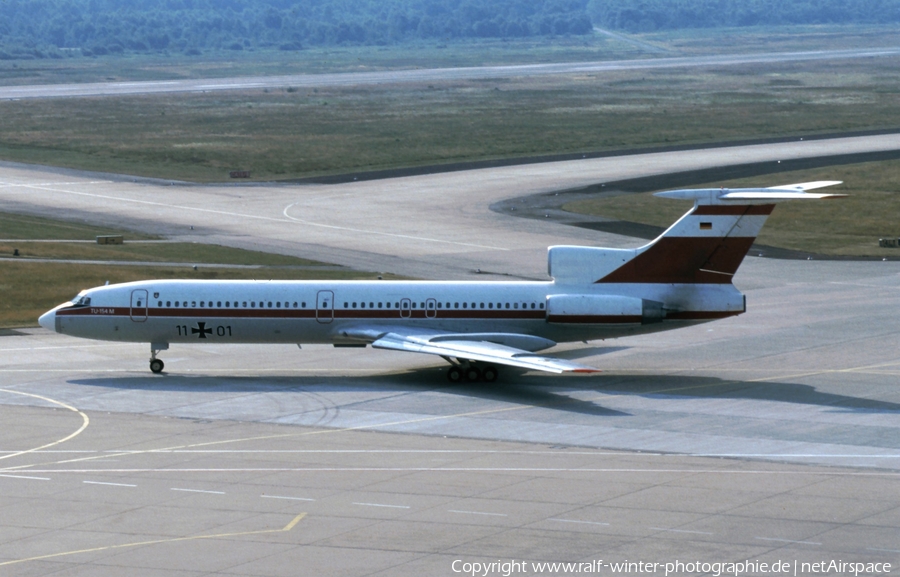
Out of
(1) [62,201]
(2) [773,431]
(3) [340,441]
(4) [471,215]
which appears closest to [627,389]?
(2) [773,431]

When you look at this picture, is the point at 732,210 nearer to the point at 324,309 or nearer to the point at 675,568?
the point at 324,309

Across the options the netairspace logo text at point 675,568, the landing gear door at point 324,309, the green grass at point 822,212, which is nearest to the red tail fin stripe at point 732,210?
the landing gear door at point 324,309

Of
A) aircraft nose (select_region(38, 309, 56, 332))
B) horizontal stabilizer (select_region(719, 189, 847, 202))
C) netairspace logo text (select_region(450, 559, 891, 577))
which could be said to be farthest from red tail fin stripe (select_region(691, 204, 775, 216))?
aircraft nose (select_region(38, 309, 56, 332))

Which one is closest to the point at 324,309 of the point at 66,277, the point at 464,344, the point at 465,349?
the point at 464,344

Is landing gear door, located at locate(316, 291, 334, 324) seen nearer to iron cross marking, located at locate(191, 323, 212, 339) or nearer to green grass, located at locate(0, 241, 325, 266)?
iron cross marking, located at locate(191, 323, 212, 339)

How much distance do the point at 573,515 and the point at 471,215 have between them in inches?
2474

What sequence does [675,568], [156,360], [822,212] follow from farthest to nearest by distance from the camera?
[822,212] < [156,360] < [675,568]

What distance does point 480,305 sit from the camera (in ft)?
158

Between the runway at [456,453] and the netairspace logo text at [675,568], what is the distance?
0.34 meters

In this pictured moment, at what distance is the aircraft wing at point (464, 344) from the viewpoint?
44.8 meters

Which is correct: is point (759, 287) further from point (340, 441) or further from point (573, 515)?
point (573, 515)

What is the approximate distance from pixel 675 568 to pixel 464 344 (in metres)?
21.4

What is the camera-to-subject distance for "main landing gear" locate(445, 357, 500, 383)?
156ft

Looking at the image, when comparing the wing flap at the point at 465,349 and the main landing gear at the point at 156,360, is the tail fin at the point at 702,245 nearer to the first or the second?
the wing flap at the point at 465,349
